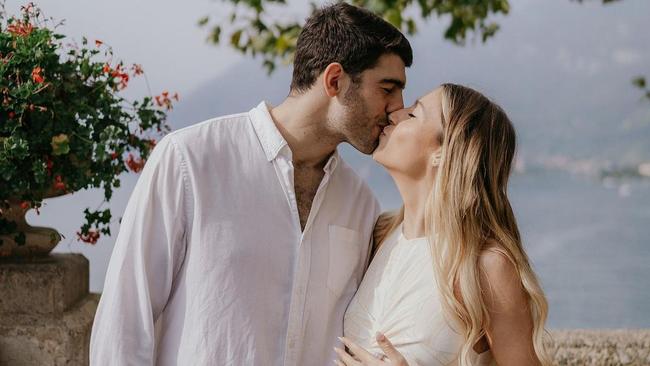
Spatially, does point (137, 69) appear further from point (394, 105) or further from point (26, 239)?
point (394, 105)

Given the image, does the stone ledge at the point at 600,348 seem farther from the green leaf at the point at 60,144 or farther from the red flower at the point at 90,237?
the green leaf at the point at 60,144

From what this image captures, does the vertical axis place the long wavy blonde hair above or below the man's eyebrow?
below

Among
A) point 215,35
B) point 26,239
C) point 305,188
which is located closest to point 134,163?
point 26,239

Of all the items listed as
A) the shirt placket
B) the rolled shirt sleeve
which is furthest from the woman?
the rolled shirt sleeve

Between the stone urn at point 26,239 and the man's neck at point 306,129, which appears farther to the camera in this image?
the stone urn at point 26,239

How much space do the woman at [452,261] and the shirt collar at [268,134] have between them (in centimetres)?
24

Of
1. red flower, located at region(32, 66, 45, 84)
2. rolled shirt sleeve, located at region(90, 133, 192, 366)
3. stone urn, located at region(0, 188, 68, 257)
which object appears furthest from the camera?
stone urn, located at region(0, 188, 68, 257)

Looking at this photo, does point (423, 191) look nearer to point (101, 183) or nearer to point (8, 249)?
point (101, 183)

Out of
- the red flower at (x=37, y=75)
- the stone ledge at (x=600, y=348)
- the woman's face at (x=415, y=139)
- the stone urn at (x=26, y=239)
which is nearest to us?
the woman's face at (x=415, y=139)

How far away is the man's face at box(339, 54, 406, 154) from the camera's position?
211 centimetres

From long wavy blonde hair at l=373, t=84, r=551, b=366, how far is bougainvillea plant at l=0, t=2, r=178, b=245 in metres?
1.10

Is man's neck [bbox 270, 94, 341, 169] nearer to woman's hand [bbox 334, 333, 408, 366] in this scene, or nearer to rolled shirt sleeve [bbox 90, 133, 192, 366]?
rolled shirt sleeve [bbox 90, 133, 192, 366]

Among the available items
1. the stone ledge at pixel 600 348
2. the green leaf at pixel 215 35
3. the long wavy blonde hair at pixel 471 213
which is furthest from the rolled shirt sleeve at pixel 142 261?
the green leaf at pixel 215 35

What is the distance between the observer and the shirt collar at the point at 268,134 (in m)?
2.07
